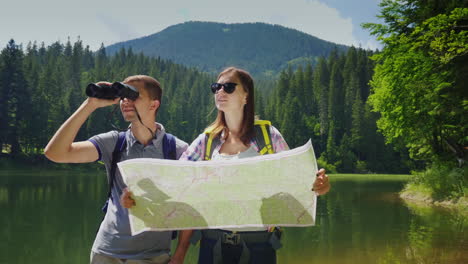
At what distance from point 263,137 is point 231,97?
0.37 metres

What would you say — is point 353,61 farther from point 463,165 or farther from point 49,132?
point 463,165

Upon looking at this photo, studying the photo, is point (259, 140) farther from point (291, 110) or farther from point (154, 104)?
point (291, 110)

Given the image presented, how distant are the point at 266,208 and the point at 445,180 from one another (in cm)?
2073

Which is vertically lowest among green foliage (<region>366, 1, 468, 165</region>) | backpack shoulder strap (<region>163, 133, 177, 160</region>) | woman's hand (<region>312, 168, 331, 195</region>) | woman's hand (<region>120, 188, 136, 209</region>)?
woman's hand (<region>120, 188, 136, 209</region>)

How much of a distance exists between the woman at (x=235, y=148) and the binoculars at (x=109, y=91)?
559mm

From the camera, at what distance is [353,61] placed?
8719cm

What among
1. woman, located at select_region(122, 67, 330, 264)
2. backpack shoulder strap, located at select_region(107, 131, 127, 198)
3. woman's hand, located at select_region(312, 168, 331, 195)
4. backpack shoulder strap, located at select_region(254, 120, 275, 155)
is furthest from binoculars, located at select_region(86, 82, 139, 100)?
woman's hand, located at select_region(312, 168, 331, 195)

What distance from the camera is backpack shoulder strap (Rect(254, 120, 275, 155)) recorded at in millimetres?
2748

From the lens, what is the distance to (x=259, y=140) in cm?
282

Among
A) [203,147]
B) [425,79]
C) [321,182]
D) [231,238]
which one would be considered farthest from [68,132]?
[425,79]

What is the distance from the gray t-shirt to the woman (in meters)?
0.25

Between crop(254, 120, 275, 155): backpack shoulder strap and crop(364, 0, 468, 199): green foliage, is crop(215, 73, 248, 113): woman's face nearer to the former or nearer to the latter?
crop(254, 120, 275, 155): backpack shoulder strap

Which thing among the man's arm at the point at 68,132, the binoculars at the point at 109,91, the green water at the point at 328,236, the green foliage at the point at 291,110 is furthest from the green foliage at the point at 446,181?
the green foliage at the point at 291,110

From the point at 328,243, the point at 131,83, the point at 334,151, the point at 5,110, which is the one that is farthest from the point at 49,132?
the point at 131,83
